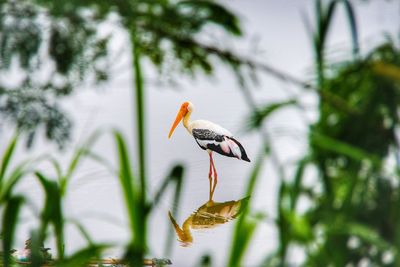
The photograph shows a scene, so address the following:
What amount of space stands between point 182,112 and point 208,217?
0.73 feet

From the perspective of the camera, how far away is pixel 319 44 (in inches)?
40.1

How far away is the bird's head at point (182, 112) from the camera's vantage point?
1228 mm

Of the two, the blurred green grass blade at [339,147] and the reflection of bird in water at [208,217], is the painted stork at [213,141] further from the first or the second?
the blurred green grass blade at [339,147]

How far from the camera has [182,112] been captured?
123cm

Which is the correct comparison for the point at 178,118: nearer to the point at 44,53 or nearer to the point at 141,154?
the point at 44,53

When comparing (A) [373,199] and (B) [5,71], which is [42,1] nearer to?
(B) [5,71]

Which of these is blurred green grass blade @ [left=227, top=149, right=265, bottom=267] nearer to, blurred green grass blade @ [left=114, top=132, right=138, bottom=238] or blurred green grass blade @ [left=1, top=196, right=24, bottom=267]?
blurred green grass blade @ [left=114, top=132, right=138, bottom=238]

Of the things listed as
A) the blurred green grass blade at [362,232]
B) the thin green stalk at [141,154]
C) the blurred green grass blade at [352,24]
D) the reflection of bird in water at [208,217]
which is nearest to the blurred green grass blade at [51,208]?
the thin green stalk at [141,154]

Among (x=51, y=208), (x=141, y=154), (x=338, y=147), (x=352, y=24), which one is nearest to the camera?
(x=141, y=154)

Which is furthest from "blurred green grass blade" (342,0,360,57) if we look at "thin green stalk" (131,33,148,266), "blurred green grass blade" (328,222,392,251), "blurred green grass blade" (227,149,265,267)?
"thin green stalk" (131,33,148,266)

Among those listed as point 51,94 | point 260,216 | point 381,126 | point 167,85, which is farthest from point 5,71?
point 381,126

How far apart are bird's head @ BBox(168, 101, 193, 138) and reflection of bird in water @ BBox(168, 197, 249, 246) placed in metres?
0.17

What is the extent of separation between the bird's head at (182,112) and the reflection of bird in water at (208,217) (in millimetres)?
168

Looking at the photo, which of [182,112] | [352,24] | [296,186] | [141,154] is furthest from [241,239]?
[352,24]
